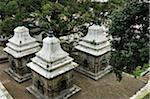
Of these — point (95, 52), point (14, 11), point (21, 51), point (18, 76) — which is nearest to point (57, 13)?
point (14, 11)

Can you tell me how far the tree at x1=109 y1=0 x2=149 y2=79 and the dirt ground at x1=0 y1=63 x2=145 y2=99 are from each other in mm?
3070

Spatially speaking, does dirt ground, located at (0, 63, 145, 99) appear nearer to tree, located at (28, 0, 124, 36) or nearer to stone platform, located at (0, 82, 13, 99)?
stone platform, located at (0, 82, 13, 99)

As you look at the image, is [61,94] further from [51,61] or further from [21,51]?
[21,51]

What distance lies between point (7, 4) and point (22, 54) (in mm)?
3970

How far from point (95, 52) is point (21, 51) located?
14.8 feet

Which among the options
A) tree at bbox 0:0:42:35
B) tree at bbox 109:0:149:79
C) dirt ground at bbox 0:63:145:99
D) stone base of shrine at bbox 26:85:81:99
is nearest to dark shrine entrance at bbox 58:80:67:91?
stone base of shrine at bbox 26:85:81:99

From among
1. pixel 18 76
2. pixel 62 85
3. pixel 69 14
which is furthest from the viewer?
pixel 69 14

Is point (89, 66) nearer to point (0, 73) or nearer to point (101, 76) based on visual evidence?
point (101, 76)

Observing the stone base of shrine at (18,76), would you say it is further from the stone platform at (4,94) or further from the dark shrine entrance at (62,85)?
the dark shrine entrance at (62,85)

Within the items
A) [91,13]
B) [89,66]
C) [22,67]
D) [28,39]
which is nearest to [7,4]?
[28,39]

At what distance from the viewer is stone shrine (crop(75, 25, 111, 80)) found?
14875mm

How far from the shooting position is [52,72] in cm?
1252

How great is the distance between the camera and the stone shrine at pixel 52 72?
12578 millimetres

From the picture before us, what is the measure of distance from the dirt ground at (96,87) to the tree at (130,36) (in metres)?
3.07
